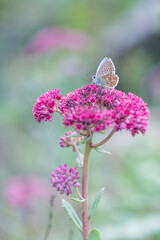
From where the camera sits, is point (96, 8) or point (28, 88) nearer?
point (28, 88)

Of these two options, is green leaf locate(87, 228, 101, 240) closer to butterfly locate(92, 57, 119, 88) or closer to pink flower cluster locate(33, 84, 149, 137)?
pink flower cluster locate(33, 84, 149, 137)

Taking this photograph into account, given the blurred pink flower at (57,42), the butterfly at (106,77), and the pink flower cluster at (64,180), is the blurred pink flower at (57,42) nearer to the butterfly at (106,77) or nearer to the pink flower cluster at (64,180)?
the butterfly at (106,77)

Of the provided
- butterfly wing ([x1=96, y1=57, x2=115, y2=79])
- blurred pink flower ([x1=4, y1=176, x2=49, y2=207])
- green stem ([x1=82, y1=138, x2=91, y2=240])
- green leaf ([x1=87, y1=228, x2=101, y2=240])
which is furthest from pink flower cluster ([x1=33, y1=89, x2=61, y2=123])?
blurred pink flower ([x1=4, y1=176, x2=49, y2=207])

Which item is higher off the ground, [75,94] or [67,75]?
[67,75]

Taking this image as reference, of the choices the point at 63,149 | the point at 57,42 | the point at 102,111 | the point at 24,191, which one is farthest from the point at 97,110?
the point at 57,42

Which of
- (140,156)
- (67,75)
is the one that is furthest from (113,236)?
(67,75)

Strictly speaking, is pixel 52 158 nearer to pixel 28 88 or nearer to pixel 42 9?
pixel 28 88

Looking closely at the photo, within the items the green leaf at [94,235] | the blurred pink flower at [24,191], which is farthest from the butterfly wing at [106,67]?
the blurred pink flower at [24,191]
